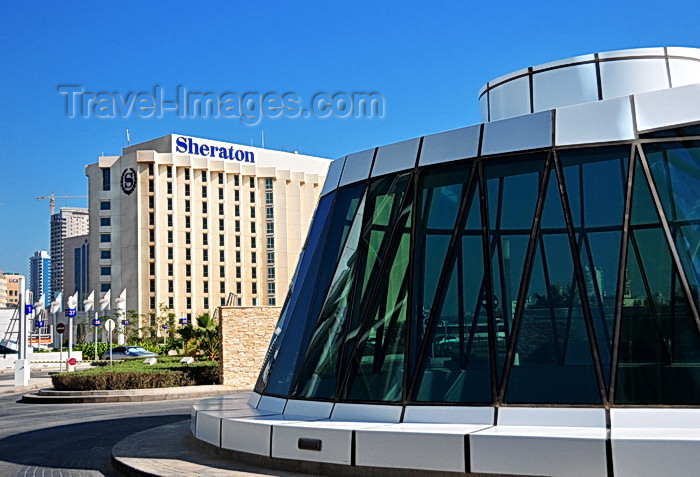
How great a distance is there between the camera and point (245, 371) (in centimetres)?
3011

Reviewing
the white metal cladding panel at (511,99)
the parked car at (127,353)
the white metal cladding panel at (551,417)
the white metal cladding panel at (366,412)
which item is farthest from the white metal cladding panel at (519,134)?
the parked car at (127,353)

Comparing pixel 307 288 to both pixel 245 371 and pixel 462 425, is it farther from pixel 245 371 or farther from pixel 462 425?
pixel 245 371

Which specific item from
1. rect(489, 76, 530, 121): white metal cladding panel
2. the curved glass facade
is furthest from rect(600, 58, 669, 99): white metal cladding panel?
the curved glass facade

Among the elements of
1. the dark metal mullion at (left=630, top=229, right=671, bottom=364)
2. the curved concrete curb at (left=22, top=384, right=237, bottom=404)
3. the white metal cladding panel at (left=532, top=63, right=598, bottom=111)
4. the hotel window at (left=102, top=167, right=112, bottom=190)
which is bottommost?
the curved concrete curb at (left=22, top=384, right=237, bottom=404)

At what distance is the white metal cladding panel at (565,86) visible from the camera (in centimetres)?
1324

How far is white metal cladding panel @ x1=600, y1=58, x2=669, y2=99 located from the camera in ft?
42.4

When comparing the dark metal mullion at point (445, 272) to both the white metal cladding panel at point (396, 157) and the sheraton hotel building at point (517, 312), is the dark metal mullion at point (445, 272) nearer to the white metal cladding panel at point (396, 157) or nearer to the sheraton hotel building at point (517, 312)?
the sheraton hotel building at point (517, 312)

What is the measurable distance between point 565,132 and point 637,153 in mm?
1037

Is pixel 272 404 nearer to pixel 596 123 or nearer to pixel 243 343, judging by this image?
pixel 596 123

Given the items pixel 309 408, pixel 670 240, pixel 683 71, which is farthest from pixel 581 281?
pixel 683 71

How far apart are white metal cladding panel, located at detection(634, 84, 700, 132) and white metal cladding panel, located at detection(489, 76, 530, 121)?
3522 mm

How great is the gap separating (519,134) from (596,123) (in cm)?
109

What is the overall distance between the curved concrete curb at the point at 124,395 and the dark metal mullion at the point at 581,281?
19.8 metres

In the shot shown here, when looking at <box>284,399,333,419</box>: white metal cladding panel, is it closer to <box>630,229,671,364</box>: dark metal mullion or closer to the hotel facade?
<box>630,229,671,364</box>: dark metal mullion
